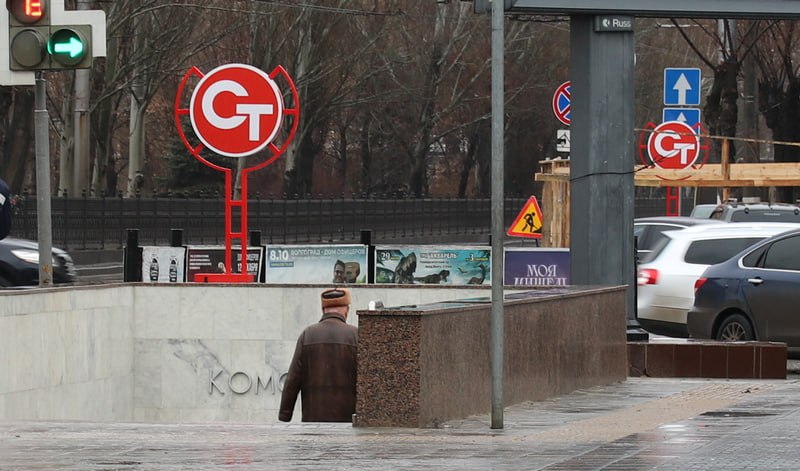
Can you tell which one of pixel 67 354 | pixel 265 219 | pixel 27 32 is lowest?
pixel 67 354

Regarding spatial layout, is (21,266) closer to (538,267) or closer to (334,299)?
(538,267)

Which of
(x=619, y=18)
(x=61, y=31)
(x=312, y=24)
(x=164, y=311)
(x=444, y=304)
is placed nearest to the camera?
(x=444, y=304)

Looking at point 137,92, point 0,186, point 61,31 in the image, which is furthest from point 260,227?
point 61,31

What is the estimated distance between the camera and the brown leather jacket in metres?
11.8

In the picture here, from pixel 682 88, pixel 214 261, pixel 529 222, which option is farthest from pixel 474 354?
pixel 682 88

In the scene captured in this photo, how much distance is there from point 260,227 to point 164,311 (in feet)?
122

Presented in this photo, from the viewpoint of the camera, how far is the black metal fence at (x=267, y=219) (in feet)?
137

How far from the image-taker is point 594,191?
1636 centimetres

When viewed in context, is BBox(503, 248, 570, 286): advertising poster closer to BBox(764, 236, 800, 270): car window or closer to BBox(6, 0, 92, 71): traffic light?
BBox(764, 236, 800, 270): car window

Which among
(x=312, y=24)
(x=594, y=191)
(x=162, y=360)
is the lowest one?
(x=162, y=360)

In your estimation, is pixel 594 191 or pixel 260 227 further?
pixel 260 227

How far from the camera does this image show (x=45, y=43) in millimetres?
13008

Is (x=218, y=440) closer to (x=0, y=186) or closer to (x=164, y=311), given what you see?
(x=164, y=311)

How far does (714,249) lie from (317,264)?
15.7 ft
